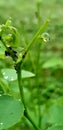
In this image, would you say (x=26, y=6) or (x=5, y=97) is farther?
(x=26, y=6)

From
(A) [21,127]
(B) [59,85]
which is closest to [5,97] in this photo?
(A) [21,127]

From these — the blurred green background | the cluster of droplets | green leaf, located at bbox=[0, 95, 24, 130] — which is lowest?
the blurred green background

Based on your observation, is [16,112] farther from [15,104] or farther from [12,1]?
[12,1]

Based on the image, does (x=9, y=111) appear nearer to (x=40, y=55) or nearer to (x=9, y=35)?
(x=9, y=35)

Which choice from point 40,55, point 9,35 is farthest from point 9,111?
point 40,55

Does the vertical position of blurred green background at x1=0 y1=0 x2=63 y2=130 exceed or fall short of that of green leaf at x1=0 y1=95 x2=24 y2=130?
it falls short
